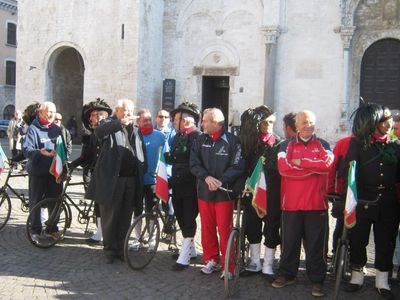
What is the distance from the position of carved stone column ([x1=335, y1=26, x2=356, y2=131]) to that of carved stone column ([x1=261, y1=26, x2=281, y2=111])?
226cm

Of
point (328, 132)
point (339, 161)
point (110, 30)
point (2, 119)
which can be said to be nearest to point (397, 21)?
point (328, 132)

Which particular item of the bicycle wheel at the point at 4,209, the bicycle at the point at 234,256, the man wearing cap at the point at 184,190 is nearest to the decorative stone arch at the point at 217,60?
the bicycle wheel at the point at 4,209

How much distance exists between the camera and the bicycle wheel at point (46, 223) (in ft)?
21.3

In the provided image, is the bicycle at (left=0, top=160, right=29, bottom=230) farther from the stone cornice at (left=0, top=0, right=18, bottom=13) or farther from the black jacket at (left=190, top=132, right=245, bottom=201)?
the stone cornice at (left=0, top=0, right=18, bottom=13)

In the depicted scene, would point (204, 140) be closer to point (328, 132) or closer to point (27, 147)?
point (27, 147)

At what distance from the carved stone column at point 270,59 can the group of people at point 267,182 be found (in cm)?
1215

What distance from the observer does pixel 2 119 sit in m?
39.8

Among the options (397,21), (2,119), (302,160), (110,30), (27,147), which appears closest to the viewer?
(302,160)

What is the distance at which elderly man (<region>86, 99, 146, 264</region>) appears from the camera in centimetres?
595

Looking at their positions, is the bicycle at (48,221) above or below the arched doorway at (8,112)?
below

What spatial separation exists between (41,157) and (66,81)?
55.2ft

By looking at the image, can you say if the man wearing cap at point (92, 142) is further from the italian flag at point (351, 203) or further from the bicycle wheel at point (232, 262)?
the italian flag at point (351, 203)

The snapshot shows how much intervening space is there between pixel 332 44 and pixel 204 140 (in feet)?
44.5

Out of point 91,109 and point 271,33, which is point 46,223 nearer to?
point 91,109
